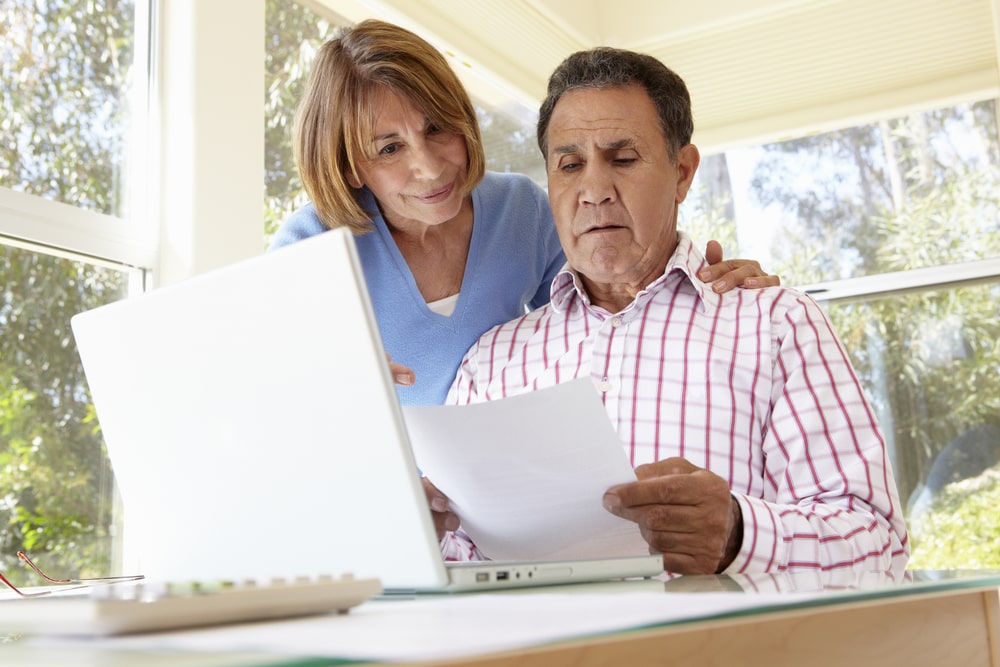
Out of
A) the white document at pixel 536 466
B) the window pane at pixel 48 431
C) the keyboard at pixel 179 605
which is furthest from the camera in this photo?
the window pane at pixel 48 431

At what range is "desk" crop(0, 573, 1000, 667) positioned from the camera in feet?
1.27

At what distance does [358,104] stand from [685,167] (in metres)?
0.58

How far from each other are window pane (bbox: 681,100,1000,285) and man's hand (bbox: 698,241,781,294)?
260 cm

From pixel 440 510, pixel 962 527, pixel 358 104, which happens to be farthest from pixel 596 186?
pixel 962 527

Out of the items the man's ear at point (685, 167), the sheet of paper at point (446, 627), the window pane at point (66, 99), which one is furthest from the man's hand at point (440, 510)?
the window pane at point (66, 99)

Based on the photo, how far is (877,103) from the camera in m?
4.02

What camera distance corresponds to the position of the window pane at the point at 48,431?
6.88ft

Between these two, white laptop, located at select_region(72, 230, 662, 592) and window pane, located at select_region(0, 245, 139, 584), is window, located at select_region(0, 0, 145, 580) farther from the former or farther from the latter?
white laptop, located at select_region(72, 230, 662, 592)

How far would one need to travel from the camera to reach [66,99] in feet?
7.59

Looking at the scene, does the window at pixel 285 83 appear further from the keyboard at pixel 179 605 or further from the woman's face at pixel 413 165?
the keyboard at pixel 179 605

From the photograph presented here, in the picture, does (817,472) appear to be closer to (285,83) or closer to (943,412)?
(285,83)

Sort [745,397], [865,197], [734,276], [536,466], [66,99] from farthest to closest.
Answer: [865,197] < [66,99] < [734,276] < [745,397] < [536,466]

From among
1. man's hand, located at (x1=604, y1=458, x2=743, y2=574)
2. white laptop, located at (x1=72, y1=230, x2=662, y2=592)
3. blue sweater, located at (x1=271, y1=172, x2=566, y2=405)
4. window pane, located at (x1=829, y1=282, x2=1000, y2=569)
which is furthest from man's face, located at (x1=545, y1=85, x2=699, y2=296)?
window pane, located at (x1=829, y1=282, x2=1000, y2=569)

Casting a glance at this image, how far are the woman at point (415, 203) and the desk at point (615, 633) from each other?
2.96 feet
